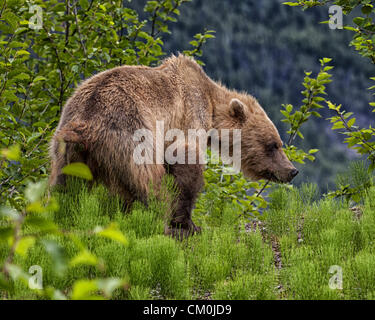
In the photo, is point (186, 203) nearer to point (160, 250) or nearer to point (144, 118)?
point (144, 118)

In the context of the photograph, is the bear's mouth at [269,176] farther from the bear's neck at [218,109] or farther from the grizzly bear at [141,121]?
the bear's neck at [218,109]

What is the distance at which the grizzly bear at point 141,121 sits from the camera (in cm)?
436

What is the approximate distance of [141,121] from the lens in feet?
14.8

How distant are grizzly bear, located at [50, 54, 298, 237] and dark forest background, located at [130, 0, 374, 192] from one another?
1903 inches

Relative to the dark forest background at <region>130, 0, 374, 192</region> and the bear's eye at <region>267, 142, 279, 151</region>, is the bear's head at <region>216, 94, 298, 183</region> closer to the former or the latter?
the bear's eye at <region>267, 142, 279, 151</region>

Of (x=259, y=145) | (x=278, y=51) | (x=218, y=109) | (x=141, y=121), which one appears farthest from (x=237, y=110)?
(x=278, y=51)

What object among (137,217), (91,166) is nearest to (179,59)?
(91,166)

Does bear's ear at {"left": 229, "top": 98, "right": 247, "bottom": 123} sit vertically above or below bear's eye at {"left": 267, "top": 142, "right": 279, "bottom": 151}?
above

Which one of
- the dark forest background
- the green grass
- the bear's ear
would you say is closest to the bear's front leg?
the green grass

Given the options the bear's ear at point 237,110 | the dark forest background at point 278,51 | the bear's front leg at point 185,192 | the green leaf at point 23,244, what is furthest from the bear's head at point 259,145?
the dark forest background at point 278,51

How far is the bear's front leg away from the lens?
4.89 meters

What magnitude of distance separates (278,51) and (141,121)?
75575 mm

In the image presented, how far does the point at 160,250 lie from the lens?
354 cm
